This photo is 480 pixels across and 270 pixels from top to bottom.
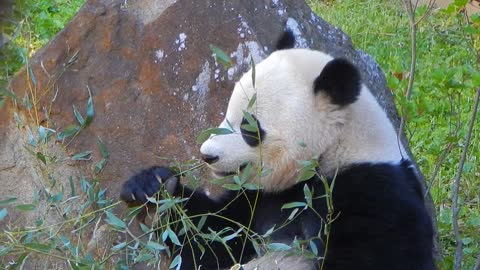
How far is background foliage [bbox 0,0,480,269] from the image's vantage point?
316 cm

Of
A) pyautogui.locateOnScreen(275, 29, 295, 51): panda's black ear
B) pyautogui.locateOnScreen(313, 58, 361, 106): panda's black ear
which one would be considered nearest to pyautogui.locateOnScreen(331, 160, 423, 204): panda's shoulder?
pyautogui.locateOnScreen(313, 58, 361, 106): panda's black ear

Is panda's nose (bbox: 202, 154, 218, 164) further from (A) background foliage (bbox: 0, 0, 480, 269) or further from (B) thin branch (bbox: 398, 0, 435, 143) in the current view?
(B) thin branch (bbox: 398, 0, 435, 143)

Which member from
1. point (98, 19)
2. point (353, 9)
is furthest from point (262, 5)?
point (353, 9)

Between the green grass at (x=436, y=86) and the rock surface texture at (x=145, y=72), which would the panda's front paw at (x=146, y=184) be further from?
the green grass at (x=436, y=86)

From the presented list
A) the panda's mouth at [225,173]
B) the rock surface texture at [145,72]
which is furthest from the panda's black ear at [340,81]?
the rock surface texture at [145,72]

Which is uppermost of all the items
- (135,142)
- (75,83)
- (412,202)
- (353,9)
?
(75,83)

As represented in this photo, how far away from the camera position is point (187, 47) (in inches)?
171

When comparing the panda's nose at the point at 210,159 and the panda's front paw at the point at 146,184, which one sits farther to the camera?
the panda's front paw at the point at 146,184

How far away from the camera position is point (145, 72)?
434 cm

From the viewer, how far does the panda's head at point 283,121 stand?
10.8 ft

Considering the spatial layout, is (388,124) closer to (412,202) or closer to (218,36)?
(412,202)

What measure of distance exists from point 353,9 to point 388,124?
5.14 m

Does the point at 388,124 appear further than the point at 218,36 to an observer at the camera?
No

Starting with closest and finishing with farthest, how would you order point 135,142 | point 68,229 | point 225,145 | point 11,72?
point 225,145 → point 68,229 → point 135,142 → point 11,72
